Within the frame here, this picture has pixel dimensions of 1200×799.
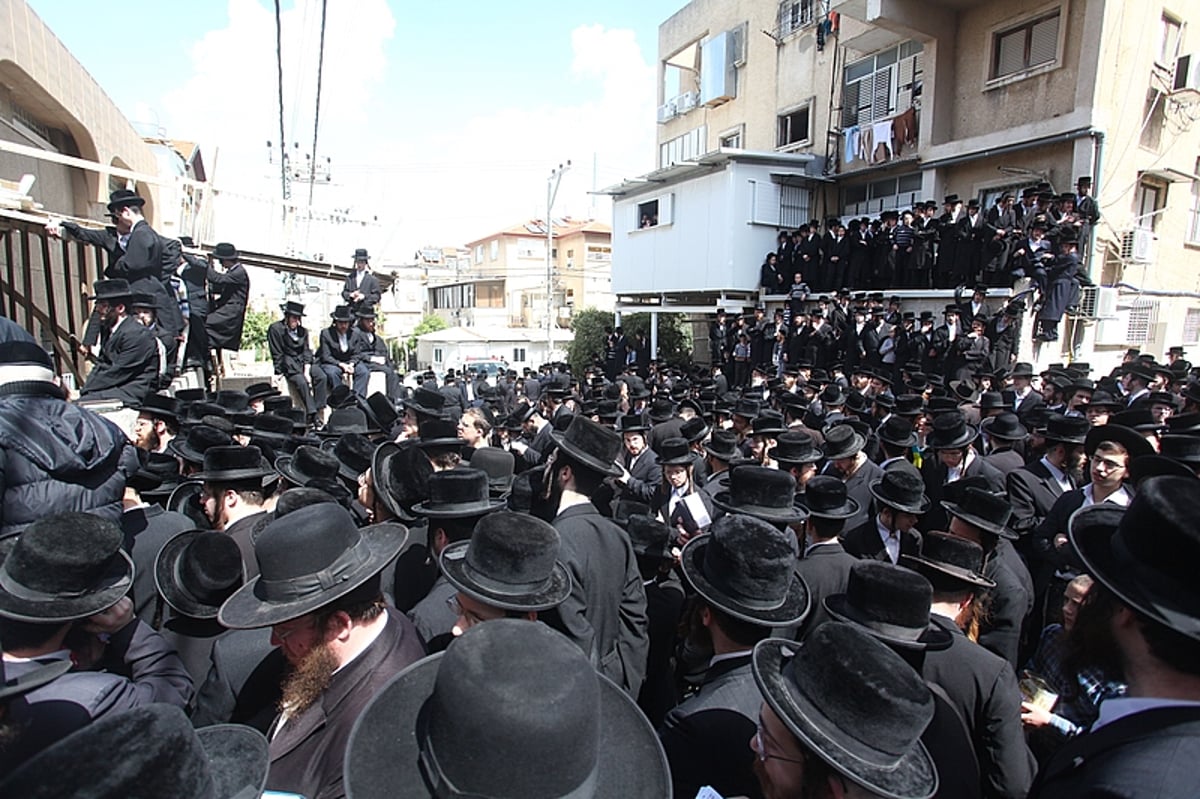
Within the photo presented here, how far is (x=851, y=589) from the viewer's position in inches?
102

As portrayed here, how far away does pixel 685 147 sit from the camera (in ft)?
87.7

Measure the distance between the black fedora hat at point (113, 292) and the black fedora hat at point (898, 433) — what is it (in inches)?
289

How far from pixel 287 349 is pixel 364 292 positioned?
152 centimetres

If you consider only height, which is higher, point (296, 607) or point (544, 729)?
point (544, 729)

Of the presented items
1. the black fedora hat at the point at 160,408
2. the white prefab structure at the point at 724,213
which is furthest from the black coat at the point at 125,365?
the white prefab structure at the point at 724,213

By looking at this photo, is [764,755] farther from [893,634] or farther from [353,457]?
[353,457]

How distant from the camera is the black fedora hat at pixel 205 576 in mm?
2826

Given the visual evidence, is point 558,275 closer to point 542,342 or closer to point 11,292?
point 542,342

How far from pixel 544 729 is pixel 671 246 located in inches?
852

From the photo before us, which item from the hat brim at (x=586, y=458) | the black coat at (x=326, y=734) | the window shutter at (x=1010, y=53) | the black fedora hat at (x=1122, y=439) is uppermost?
the window shutter at (x=1010, y=53)

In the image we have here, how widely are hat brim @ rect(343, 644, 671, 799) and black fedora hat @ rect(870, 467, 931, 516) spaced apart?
114 inches

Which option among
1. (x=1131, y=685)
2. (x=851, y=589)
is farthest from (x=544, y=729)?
(x=851, y=589)

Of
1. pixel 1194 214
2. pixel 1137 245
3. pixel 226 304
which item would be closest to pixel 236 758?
pixel 226 304

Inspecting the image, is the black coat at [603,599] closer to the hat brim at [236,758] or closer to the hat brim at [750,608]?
the hat brim at [750,608]
